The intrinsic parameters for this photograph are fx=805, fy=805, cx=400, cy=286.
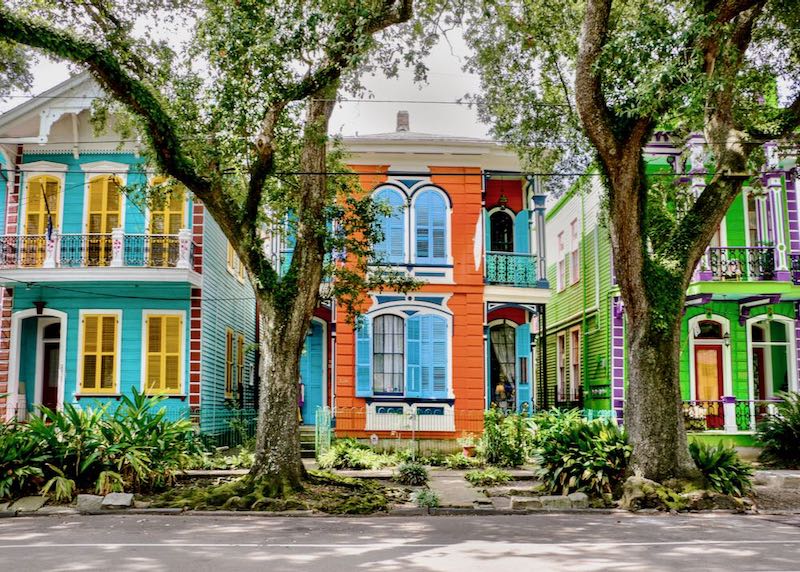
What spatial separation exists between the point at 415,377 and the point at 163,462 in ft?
25.9

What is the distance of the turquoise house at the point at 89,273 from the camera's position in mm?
19766

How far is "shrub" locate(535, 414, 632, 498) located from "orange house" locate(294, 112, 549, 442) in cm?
604

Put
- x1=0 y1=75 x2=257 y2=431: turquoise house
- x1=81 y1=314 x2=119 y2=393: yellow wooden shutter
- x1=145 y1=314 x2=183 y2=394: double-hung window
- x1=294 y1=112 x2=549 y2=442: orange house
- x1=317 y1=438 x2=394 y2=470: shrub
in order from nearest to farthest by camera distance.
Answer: x1=317 y1=438 x2=394 y2=470: shrub < x1=0 y1=75 x2=257 y2=431: turquoise house < x1=81 y1=314 x2=119 y2=393: yellow wooden shutter < x1=145 y1=314 x2=183 y2=394: double-hung window < x1=294 y1=112 x2=549 y2=442: orange house

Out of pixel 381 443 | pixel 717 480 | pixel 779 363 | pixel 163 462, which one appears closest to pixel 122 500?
pixel 163 462

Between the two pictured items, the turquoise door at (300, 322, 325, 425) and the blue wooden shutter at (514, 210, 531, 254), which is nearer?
the blue wooden shutter at (514, 210, 531, 254)

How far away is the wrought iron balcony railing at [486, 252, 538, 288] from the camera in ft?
70.9

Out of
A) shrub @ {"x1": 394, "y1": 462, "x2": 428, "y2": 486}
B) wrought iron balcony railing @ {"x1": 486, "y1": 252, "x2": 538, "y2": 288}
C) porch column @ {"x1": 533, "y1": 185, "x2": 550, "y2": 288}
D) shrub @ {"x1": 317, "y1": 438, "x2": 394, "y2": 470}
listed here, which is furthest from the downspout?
shrub @ {"x1": 394, "y1": 462, "x2": 428, "y2": 486}

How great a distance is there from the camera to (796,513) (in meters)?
13.2

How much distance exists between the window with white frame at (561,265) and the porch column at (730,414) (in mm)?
8378

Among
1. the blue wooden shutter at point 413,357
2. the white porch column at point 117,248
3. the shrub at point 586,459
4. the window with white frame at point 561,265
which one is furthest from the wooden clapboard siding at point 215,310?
the window with white frame at point 561,265

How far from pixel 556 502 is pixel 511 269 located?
9247mm

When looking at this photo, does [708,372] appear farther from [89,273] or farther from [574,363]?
[89,273]

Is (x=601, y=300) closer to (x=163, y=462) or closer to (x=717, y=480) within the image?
(x=717, y=480)

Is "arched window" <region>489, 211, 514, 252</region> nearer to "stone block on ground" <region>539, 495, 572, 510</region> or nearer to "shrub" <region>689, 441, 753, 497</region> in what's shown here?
"shrub" <region>689, 441, 753, 497</region>
